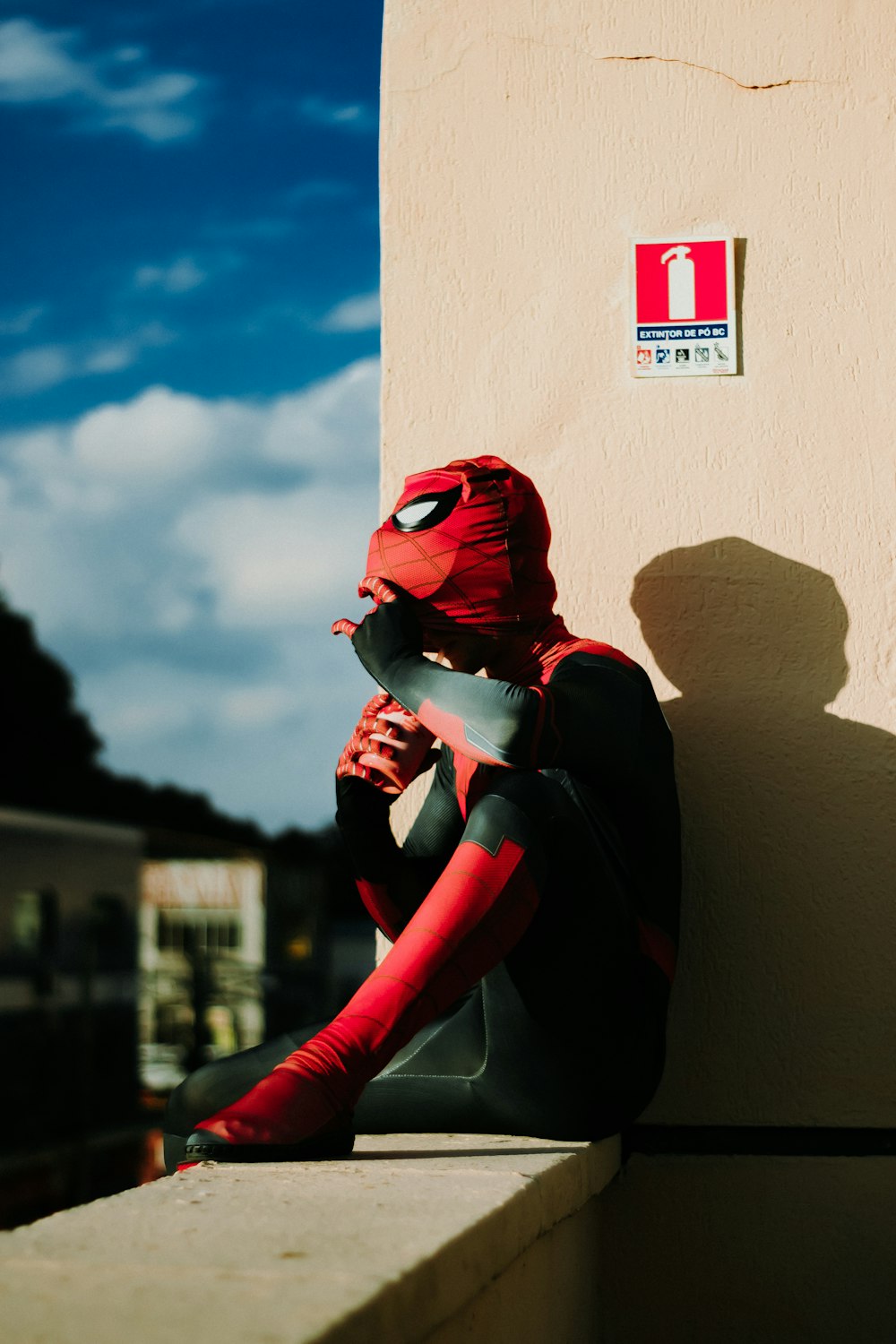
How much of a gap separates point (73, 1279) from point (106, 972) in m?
23.7

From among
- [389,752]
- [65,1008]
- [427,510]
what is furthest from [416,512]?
[65,1008]

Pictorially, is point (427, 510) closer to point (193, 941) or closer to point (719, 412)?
point (719, 412)

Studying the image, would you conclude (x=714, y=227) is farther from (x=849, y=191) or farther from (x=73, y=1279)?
(x=73, y=1279)

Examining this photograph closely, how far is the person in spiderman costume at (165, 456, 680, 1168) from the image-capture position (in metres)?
1.49

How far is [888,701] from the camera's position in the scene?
2.23m

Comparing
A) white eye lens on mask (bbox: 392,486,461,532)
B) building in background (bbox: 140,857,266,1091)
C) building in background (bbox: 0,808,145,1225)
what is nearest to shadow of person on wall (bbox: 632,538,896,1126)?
white eye lens on mask (bbox: 392,486,461,532)

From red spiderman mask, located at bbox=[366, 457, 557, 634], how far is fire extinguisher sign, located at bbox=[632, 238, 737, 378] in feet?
1.92

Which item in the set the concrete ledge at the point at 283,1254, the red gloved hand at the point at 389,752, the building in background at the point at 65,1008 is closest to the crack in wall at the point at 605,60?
the red gloved hand at the point at 389,752

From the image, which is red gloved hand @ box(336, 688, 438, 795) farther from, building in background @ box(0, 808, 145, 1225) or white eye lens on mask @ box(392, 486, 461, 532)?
building in background @ box(0, 808, 145, 1225)

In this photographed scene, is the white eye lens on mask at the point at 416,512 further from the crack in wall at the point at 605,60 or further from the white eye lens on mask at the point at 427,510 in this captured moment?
the crack in wall at the point at 605,60

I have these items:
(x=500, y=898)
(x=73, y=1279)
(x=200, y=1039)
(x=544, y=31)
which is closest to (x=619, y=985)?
(x=500, y=898)

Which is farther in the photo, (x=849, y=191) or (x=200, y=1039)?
(x=200, y=1039)

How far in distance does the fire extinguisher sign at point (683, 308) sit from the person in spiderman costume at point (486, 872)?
0.53m

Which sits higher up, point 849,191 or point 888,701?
point 849,191
